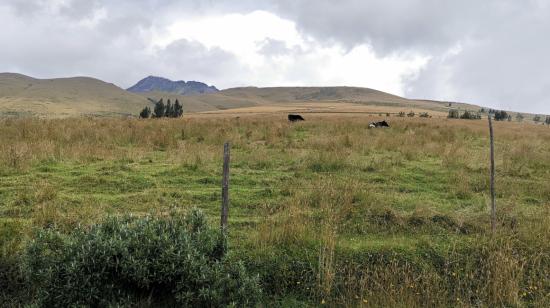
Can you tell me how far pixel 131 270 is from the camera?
473 centimetres

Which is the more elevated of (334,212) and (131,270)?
(334,212)

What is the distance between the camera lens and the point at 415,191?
33.6ft

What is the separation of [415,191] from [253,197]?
13.6ft

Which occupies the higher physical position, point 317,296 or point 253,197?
point 253,197

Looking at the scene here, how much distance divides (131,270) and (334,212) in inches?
162

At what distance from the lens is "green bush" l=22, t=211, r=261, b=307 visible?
466 centimetres

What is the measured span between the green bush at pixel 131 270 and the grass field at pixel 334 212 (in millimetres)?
953

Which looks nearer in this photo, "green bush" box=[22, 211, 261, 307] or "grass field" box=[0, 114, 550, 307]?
"green bush" box=[22, 211, 261, 307]

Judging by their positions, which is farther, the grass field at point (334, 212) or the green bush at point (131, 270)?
the grass field at point (334, 212)

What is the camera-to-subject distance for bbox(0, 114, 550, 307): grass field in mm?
5945

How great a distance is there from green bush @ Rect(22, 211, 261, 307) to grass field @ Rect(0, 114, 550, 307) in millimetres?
953

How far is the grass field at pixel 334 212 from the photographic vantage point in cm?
595

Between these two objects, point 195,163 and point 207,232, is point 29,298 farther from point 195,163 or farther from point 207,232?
point 195,163

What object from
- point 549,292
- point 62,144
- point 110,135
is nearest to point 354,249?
point 549,292
